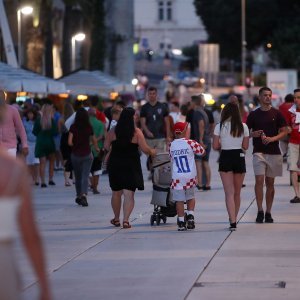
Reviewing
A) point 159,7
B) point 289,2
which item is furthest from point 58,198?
point 159,7

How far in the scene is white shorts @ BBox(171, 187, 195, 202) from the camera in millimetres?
14727

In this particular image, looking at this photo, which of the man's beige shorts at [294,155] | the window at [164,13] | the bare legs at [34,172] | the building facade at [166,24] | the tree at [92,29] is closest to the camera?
the man's beige shorts at [294,155]

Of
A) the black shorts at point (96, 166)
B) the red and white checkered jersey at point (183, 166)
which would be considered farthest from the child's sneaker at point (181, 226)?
the black shorts at point (96, 166)

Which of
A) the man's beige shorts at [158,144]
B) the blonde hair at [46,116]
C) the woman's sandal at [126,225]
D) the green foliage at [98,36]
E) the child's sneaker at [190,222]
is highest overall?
the green foliage at [98,36]

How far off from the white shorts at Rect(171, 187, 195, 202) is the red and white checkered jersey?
0.17ft

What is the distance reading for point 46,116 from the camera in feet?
77.2

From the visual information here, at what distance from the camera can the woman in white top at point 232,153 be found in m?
14.5

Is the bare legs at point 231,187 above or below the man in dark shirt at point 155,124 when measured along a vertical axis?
below

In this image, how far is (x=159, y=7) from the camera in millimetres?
148000

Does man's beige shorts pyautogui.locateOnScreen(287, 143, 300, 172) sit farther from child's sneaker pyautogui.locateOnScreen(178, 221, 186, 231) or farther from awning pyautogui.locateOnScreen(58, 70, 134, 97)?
awning pyautogui.locateOnScreen(58, 70, 134, 97)

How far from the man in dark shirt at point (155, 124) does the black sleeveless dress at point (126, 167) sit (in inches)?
271

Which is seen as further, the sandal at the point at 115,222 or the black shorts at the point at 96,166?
the black shorts at the point at 96,166

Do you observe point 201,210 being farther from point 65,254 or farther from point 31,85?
point 31,85

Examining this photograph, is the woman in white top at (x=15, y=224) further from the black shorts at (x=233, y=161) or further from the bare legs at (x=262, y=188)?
the bare legs at (x=262, y=188)
